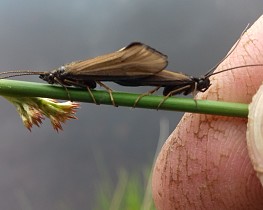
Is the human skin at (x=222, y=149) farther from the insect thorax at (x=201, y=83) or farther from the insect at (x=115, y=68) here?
the insect at (x=115, y=68)

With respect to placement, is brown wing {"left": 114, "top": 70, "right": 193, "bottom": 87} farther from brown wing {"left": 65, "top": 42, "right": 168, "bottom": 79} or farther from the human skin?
the human skin

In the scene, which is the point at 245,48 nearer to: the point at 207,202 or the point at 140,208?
the point at 207,202

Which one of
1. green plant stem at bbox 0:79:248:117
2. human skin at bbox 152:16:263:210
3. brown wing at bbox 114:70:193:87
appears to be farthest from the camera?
human skin at bbox 152:16:263:210

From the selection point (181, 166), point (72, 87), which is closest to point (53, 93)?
point (72, 87)

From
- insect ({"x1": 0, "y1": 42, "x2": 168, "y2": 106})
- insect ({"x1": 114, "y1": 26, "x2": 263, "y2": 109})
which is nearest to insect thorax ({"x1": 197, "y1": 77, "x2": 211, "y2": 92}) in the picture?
insect ({"x1": 114, "y1": 26, "x2": 263, "y2": 109})

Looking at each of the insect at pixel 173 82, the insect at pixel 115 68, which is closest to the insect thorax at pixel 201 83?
the insect at pixel 173 82

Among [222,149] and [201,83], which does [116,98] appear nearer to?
[201,83]

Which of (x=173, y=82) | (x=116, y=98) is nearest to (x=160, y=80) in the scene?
(x=173, y=82)
